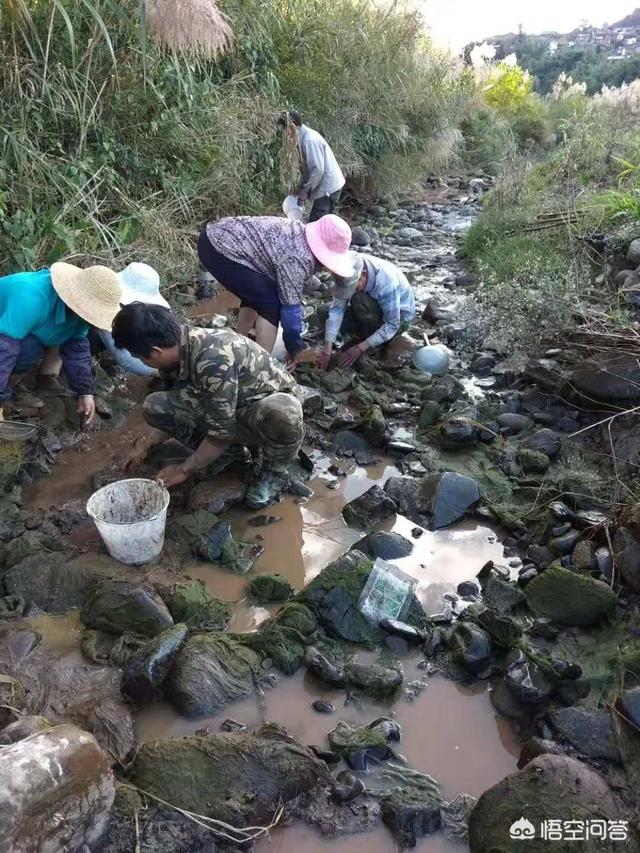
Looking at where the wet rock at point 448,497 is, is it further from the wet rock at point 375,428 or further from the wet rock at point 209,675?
the wet rock at point 209,675

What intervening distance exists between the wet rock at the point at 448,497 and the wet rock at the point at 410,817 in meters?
1.54

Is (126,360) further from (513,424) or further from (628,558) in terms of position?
(628,558)

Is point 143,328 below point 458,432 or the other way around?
the other way around

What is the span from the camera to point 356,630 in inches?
110

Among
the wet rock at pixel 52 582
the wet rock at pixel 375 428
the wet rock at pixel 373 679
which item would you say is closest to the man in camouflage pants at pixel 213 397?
the wet rock at pixel 52 582

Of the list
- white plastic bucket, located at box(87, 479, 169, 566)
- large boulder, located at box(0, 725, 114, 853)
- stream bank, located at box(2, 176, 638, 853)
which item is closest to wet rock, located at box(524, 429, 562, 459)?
stream bank, located at box(2, 176, 638, 853)

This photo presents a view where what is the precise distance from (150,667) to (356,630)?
0.86 meters

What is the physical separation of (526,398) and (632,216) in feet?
8.62

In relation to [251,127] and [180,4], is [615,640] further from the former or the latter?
[251,127]

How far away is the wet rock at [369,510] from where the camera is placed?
350 centimetres

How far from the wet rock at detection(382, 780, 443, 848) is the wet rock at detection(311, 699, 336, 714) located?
1.32 ft

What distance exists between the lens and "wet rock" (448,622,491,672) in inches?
103

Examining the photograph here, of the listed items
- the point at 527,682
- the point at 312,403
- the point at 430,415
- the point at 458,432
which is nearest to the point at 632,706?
the point at 527,682

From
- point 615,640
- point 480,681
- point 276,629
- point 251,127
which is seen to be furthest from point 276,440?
point 251,127
